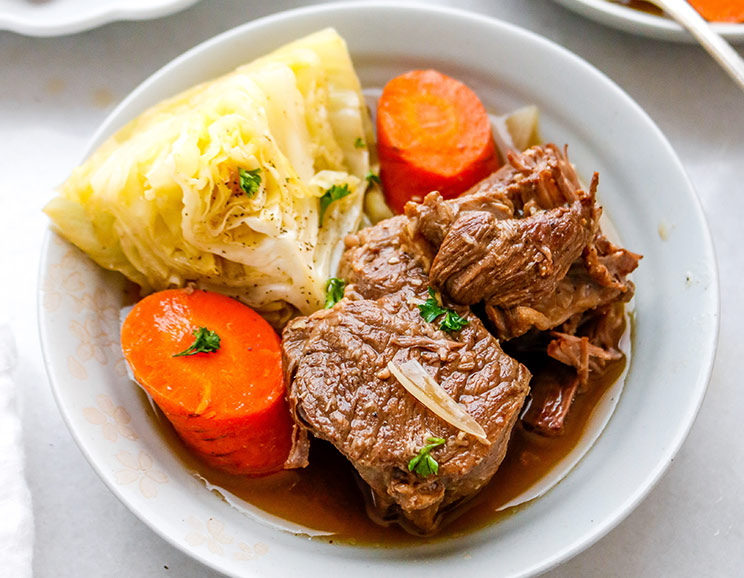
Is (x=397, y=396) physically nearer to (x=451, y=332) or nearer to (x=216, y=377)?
(x=451, y=332)

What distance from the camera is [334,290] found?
326 centimetres

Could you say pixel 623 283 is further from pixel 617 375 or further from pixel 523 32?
pixel 523 32

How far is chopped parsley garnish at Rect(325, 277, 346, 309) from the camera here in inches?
128

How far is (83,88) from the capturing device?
165 inches

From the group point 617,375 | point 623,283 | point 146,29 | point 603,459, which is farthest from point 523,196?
point 146,29

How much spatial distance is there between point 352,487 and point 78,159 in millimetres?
2336

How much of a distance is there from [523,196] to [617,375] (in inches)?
36.9

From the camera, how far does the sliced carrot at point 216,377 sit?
2.98m

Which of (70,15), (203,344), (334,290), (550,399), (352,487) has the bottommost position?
(352,487)

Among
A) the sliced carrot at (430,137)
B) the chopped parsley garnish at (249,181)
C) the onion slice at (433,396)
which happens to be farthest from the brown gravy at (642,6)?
the onion slice at (433,396)

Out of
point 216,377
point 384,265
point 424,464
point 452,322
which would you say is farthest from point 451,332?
point 216,377

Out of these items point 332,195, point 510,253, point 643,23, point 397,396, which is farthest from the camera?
point 643,23

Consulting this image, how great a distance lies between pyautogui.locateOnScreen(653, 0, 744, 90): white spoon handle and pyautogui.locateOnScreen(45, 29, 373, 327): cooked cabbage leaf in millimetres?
1715

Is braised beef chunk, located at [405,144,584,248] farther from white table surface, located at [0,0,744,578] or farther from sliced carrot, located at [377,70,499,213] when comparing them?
white table surface, located at [0,0,744,578]
